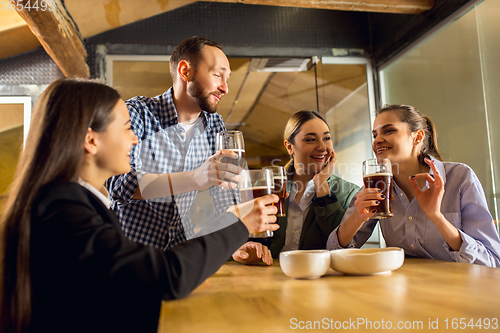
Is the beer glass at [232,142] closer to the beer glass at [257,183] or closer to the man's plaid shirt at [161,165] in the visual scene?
the beer glass at [257,183]

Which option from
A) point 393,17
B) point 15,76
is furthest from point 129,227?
point 393,17

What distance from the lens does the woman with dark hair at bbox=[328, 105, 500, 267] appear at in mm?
1546

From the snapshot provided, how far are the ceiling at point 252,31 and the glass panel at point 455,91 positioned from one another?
0.19 meters

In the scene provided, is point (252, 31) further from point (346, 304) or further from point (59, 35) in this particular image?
point (346, 304)

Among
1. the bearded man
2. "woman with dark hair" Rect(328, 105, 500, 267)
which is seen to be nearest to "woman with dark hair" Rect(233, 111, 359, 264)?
"woman with dark hair" Rect(328, 105, 500, 267)

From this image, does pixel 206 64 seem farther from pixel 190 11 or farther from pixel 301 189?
pixel 190 11

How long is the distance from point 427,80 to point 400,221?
2021 millimetres

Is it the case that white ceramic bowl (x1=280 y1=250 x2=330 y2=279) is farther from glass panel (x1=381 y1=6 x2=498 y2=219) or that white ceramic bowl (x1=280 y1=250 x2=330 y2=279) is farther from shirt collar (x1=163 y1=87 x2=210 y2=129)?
glass panel (x1=381 y1=6 x2=498 y2=219)

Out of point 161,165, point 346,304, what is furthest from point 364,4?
point 346,304

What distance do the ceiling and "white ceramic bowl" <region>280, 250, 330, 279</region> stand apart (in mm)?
2556

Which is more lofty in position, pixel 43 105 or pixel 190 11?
pixel 190 11

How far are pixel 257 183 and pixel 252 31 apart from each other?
3063 millimetres

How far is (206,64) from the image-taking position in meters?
2.06

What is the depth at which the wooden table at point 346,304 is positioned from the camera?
66cm
